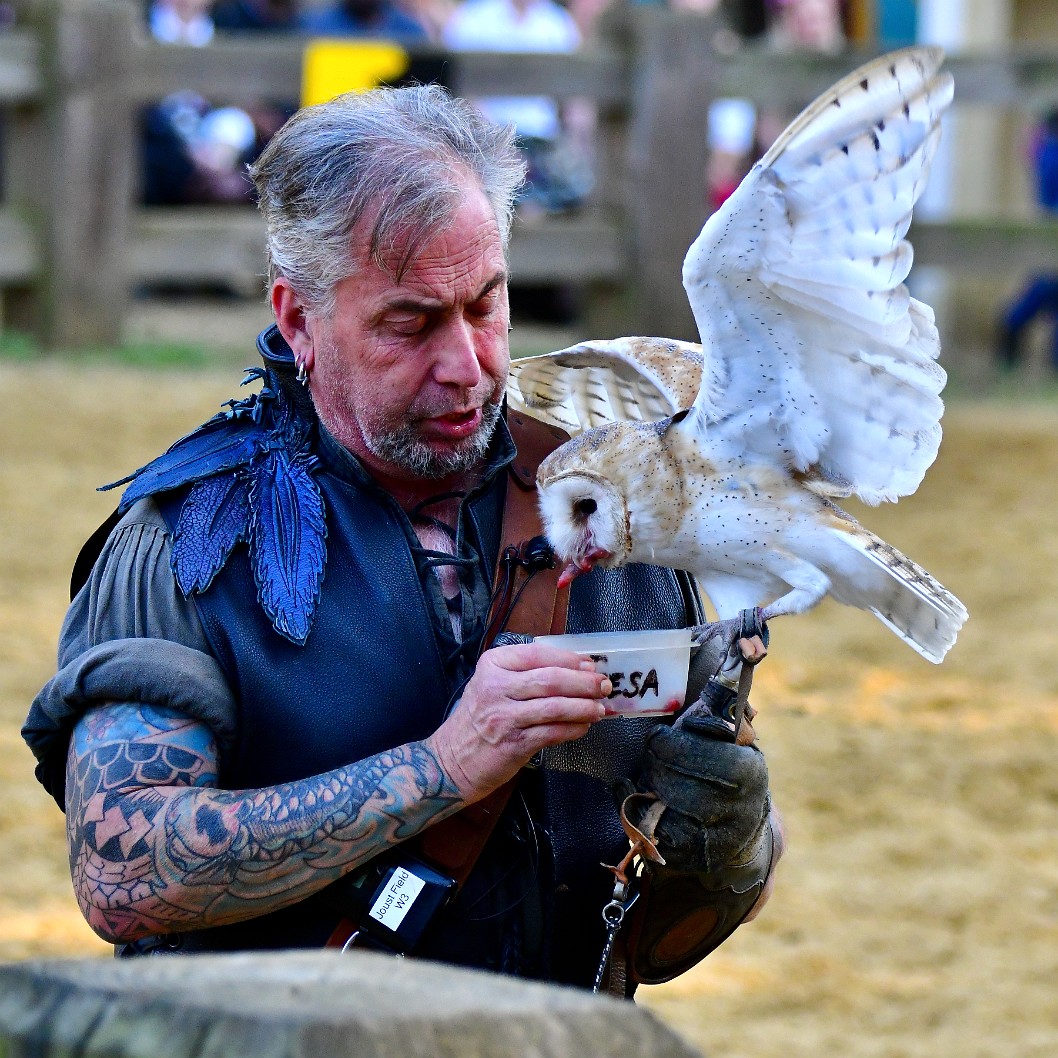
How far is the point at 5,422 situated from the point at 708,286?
5286 mm

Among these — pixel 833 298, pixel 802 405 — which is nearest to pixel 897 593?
pixel 802 405

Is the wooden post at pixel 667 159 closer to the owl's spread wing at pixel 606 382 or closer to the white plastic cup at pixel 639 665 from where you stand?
the owl's spread wing at pixel 606 382

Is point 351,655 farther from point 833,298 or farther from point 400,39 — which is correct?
point 400,39

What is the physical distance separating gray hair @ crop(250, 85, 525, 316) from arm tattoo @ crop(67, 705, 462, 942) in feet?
2.00

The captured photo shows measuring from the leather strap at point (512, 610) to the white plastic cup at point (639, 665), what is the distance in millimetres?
115

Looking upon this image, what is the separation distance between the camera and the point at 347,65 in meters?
7.80

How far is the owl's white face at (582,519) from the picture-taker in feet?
6.87

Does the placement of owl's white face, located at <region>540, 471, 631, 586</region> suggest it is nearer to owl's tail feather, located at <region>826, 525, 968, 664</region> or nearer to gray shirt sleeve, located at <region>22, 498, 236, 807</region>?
owl's tail feather, located at <region>826, 525, 968, 664</region>

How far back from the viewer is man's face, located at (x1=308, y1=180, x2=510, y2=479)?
2.03 meters

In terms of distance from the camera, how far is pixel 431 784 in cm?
190

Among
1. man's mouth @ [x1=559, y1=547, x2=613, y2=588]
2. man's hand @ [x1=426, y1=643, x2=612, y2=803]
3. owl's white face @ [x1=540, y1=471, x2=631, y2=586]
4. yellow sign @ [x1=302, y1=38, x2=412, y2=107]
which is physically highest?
yellow sign @ [x1=302, y1=38, x2=412, y2=107]

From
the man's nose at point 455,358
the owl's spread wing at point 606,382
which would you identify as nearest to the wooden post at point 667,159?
the owl's spread wing at point 606,382

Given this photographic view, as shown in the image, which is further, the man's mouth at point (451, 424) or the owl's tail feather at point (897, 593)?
the owl's tail feather at point (897, 593)

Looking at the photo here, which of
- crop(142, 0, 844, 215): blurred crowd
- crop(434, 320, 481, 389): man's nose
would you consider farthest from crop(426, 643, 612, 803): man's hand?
crop(142, 0, 844, 215): blurred crowd
